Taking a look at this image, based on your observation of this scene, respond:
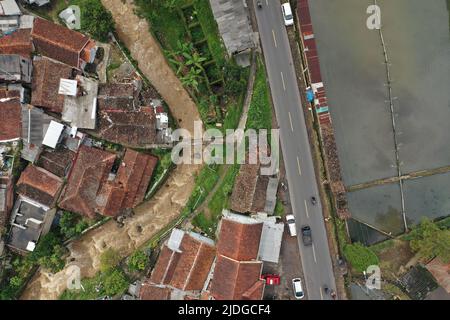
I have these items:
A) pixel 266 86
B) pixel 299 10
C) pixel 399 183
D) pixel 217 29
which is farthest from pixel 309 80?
pixel 399 183

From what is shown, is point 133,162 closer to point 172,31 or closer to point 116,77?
point 116,77

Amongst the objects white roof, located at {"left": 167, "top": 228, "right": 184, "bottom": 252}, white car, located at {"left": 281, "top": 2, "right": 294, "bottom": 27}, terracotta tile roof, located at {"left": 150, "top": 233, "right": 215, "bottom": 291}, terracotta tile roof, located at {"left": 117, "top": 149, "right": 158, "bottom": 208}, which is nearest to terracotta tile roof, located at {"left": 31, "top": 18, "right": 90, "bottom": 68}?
terracotta tile roof, located at {"left": 117, "top": 149, "right": 158, "bottom": 208}

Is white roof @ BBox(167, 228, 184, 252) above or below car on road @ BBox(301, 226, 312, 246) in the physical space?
above

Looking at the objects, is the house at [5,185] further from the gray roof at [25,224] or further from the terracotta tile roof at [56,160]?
the terracotta tile roof at [56,160]

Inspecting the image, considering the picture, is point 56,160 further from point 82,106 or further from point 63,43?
point 63,43

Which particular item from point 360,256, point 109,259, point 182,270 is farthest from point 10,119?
→ point 360,256

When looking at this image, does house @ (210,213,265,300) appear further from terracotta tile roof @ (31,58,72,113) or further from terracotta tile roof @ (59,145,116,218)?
terracotta tile roof @ (31,58,72,113)
